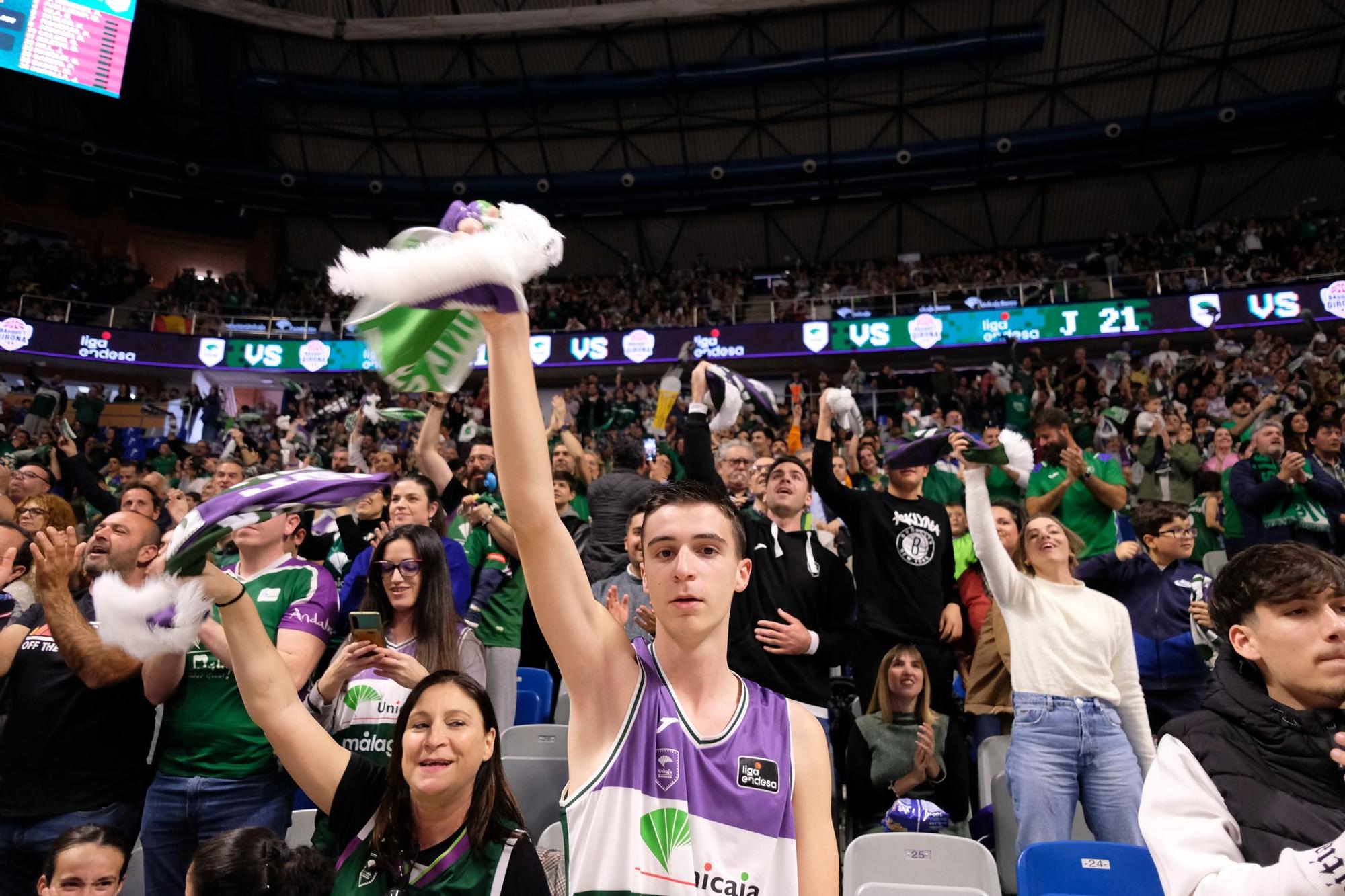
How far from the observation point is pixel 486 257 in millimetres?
1163

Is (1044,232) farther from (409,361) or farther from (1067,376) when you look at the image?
(409,361)

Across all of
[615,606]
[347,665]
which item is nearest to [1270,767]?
[615,606]

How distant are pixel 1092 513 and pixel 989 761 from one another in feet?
6.00

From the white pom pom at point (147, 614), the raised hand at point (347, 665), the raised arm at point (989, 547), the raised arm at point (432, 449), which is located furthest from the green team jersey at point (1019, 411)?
the white pom pom at point (147, 614)

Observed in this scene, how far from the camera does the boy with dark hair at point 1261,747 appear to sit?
60.3 inches

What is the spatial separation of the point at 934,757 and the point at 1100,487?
2028 millimetres

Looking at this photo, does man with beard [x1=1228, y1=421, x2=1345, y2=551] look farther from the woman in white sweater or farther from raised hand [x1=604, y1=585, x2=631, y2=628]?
raised hand [x1=604, y1=585, x2=631, y2=628]

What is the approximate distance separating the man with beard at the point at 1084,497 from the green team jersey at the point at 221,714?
3770mm

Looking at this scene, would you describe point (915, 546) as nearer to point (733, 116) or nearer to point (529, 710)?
point (529, 710)

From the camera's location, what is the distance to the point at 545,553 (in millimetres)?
1327

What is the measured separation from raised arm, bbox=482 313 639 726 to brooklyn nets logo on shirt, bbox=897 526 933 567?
2.58 meters

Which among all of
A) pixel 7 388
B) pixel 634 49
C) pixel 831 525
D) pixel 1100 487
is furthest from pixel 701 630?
pixel 634 49

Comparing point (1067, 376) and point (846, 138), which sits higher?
point (846, 138)

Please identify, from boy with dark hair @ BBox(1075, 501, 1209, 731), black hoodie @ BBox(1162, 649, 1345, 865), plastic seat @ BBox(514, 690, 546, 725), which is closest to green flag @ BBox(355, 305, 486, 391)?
black hoodie @ BBox(1162, 649, 1345, 865)
